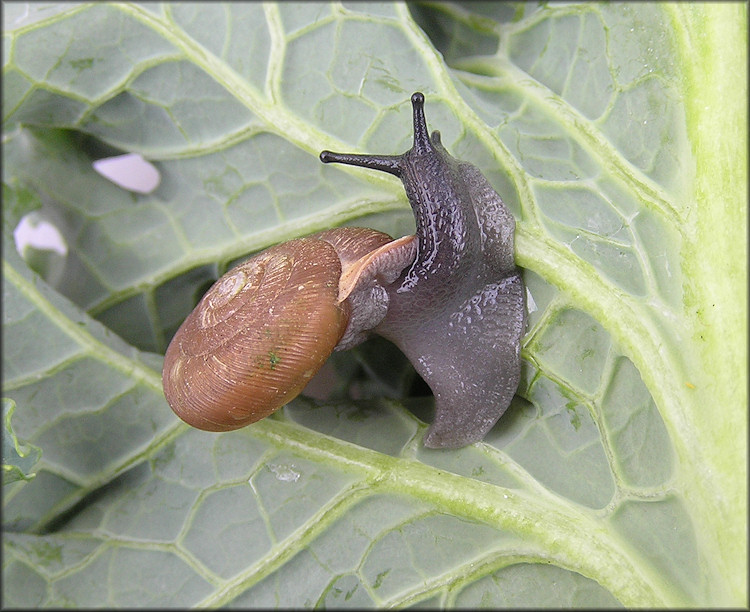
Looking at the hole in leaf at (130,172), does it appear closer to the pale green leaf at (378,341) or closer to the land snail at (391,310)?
the pale green leaf at (378,341)

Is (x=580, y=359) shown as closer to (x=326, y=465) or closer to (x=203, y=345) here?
(x=326, y=465)

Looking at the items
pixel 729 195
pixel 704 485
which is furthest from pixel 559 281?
pixel 704 485

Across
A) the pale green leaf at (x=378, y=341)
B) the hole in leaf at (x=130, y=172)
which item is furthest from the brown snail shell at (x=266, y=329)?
the hole in leaf at (x=130, y=172)

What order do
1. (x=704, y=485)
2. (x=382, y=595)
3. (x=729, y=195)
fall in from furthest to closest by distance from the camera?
(x=382, y=595) → (x=729, y=195) → (x=704, y=485)

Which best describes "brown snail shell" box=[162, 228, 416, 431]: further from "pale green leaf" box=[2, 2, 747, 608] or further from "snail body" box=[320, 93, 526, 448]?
"pale green leaf" box=[2, 2, 747, 608]

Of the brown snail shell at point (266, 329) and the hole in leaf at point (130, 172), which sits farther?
the hole in leaf at point (130, 172)

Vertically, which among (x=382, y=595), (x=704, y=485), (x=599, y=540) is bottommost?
(x=382, y=595)

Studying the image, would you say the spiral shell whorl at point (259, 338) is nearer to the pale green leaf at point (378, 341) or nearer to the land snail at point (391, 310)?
Result: the land snail at point (391, 310)
